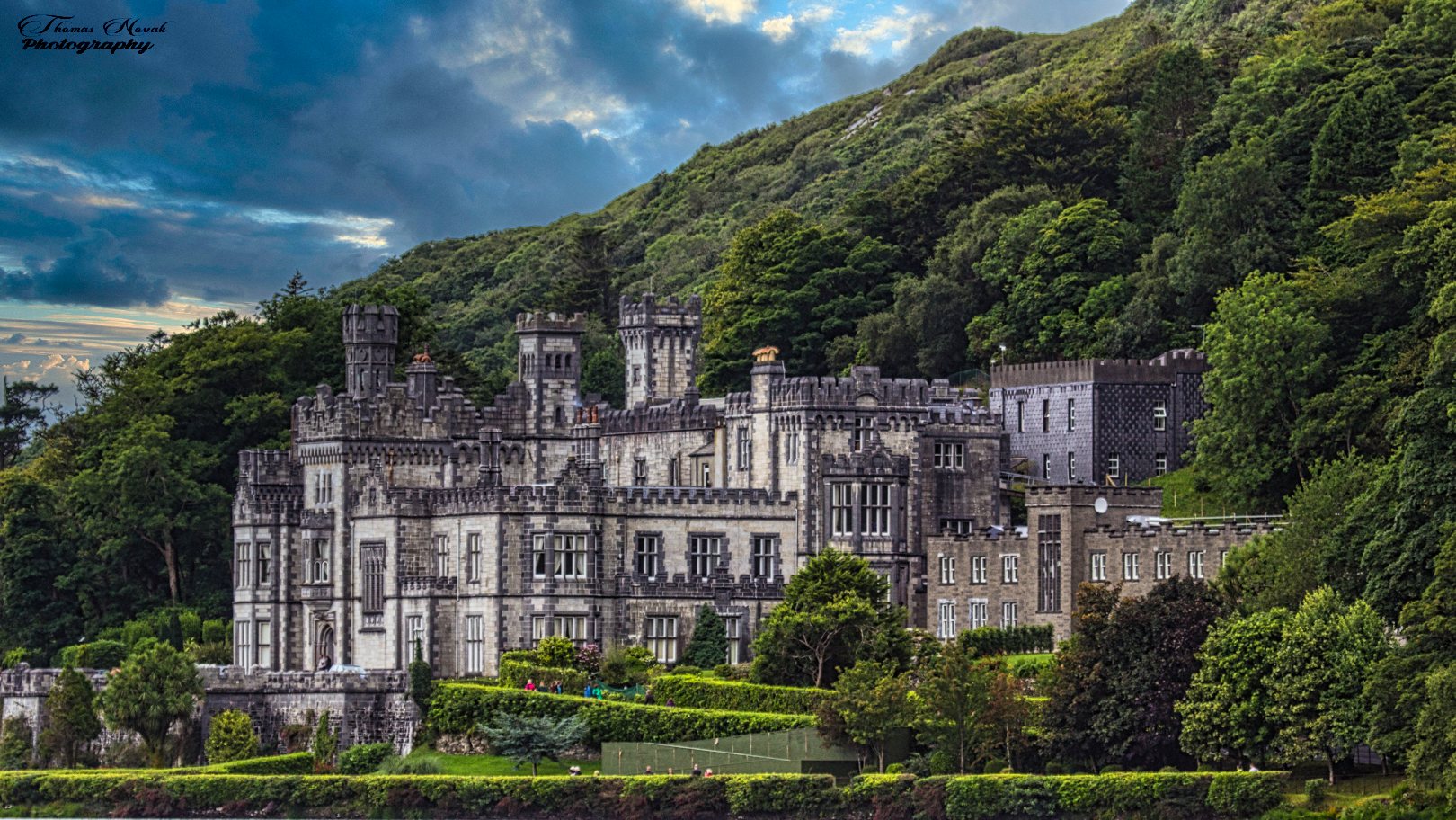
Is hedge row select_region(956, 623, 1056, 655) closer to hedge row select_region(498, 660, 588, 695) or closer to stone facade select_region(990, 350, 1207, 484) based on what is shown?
hedge row select_region(498, 660, 588, 695)

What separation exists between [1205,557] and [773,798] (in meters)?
15.4

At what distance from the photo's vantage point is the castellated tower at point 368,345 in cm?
10025

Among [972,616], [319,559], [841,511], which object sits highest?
[841,511]

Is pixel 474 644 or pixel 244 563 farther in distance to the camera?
pixel 244 563

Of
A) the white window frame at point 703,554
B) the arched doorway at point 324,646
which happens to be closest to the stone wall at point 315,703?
the arched doorway at point 324,646

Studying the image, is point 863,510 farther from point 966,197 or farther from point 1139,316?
point 966,197

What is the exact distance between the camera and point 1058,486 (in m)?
87.5

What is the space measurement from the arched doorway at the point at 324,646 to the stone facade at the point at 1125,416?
82.2ft

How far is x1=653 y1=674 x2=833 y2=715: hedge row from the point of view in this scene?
80500 millimetres

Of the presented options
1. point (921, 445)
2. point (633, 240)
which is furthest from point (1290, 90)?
point (633, 240)

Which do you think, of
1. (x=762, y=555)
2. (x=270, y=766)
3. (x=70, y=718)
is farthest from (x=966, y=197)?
(x=70, y=718)

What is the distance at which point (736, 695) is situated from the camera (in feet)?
268

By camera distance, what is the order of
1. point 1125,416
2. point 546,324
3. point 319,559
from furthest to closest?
1. point 1125,416
2. point 546,324
3. point 319,559

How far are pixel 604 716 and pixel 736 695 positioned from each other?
12.6 ft
